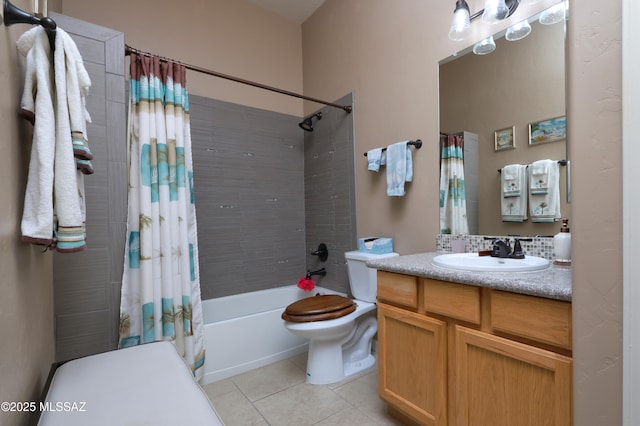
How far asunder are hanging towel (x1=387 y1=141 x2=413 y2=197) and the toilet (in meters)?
0.46

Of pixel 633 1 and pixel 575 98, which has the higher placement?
pixel 633 1

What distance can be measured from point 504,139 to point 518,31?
53 centimetres

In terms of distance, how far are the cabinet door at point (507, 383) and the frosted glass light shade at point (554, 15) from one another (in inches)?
56.9

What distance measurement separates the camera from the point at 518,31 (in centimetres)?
145

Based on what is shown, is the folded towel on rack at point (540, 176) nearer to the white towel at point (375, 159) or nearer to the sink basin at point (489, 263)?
the sink basin at point (489, 263)

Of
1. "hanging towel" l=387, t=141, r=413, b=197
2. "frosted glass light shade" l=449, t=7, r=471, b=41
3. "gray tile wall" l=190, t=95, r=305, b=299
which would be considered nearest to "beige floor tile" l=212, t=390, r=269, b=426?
"gray tile wall" l=190, t=95, r=305, b=299

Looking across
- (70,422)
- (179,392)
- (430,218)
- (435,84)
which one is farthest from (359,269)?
(70,422)

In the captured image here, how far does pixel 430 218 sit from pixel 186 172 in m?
1.56

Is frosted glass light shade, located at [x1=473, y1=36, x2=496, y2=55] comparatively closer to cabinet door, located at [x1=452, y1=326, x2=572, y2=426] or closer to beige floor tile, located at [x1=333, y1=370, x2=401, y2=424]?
cabinet door, located at [x1=452, y1=326, x2=572, y2=426]

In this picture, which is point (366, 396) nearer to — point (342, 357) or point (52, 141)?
point (342, 357)

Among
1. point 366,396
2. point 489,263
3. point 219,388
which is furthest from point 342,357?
point 489,263

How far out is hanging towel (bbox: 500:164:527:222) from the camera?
146cm

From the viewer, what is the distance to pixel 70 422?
2.26ft

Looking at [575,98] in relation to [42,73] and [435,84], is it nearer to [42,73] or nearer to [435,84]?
[435,84]
